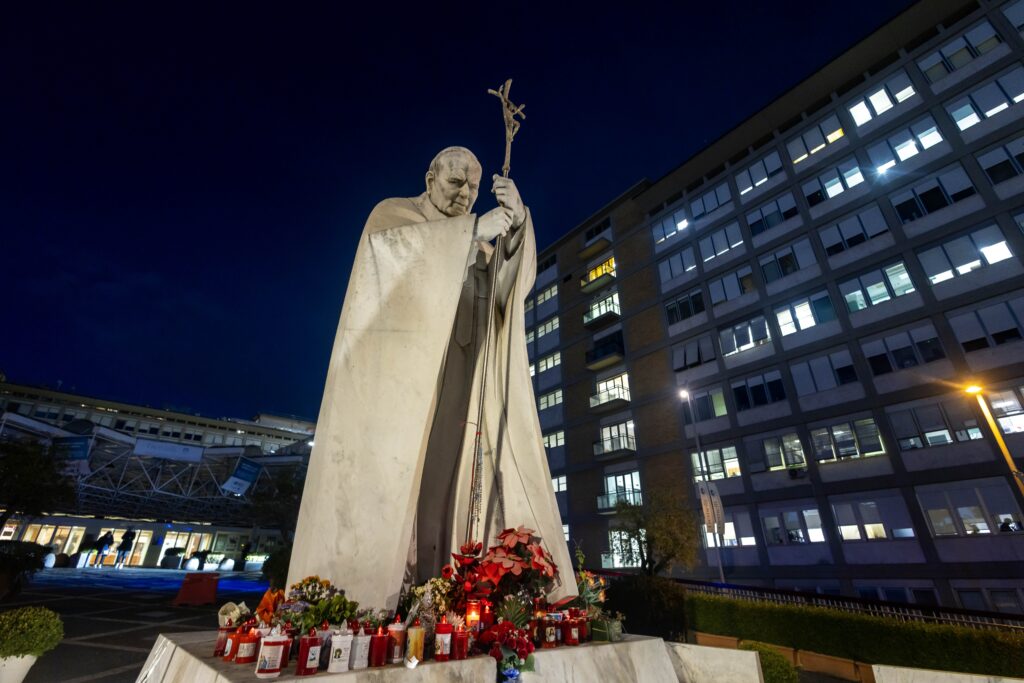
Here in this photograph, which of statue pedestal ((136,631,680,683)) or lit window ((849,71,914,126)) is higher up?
lit window ((849,71,914,126))

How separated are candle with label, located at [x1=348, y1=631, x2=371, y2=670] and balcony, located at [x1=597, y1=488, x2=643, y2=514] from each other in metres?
27.6

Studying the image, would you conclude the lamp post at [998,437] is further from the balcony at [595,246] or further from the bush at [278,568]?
the balcony at [595,246]

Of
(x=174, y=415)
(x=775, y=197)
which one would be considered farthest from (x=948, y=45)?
(x=174, y=415)

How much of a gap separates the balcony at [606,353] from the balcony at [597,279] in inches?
195

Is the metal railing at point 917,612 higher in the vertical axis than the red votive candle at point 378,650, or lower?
lower

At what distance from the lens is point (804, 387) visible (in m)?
23.1

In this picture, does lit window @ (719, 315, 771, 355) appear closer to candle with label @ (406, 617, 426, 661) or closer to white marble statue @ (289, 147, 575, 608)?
white marble statue @ (289, 147, 575, 608)

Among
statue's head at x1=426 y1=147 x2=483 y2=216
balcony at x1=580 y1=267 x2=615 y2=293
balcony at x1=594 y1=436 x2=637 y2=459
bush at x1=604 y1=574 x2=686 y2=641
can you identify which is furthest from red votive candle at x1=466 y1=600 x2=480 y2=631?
balcony at x1=580 y1=267 x2=615 y2=293

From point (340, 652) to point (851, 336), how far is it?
26016 millimetres

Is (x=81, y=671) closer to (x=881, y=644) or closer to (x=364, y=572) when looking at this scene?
(x=364, y=572)

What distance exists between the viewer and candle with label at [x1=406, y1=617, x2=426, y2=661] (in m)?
3.07

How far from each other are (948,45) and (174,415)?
291 feet

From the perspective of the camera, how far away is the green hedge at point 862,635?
9320 millimetres

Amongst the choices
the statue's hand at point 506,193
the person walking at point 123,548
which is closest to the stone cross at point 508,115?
the statue's hand at point 506,193
